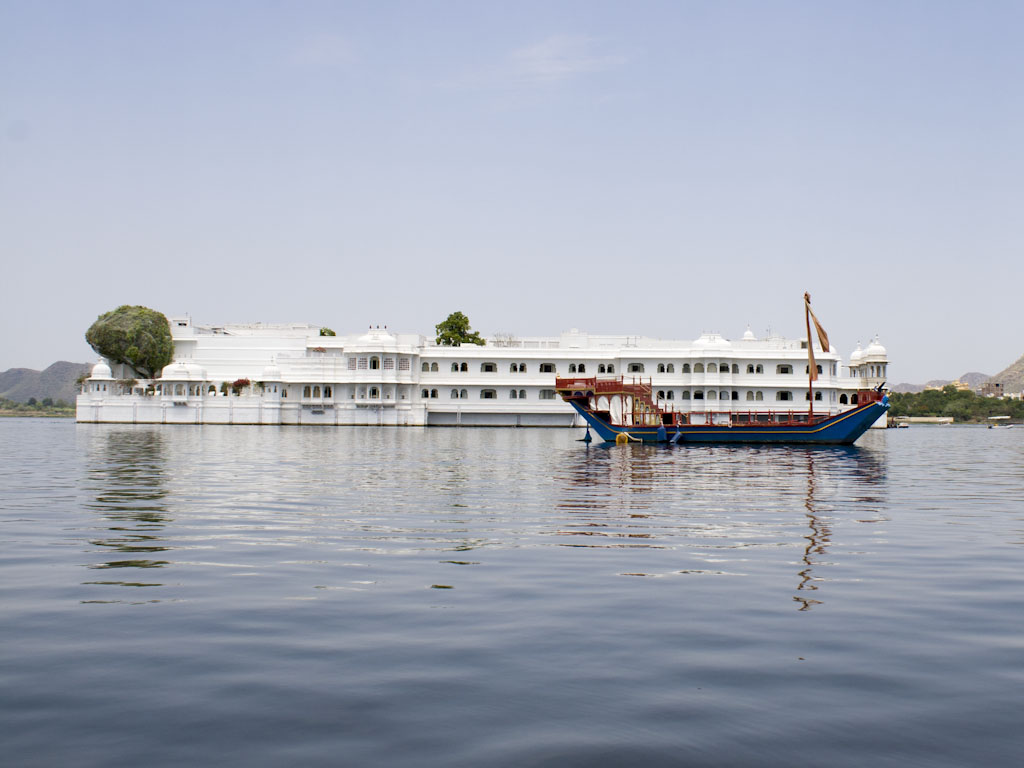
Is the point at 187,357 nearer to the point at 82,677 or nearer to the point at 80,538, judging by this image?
the point at 80,538

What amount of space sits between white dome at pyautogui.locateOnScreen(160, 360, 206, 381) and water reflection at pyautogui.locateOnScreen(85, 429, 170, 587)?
4714cm

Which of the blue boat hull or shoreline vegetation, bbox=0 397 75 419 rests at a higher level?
shoreline vegetation, bbox=0 397 75 419

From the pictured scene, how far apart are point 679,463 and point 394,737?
2565 centimetres

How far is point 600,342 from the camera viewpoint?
85500 mm

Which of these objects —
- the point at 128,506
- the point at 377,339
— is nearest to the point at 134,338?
the point at 377,339

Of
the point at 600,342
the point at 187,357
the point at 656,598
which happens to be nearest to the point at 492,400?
the point at 600,342

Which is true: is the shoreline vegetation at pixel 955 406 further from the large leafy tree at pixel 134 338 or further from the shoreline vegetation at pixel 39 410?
the shoreline vegetation at pixel 39 410

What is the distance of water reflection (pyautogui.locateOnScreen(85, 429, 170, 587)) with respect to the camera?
11097mm

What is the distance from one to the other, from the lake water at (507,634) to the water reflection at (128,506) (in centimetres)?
11

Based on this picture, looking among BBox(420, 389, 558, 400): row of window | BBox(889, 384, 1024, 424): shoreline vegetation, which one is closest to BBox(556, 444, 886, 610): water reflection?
BBox(420, 389, 558, 400): row of window

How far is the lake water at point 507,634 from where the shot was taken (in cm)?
505

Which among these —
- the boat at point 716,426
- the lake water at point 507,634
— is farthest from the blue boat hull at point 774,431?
the lake water at point 507,634

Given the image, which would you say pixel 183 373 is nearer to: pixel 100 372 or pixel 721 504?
pixel 100 372

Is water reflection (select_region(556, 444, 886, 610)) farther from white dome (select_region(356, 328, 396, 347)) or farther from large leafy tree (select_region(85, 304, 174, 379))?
large leafy tree (select_region(85, 304, 174, 379))
